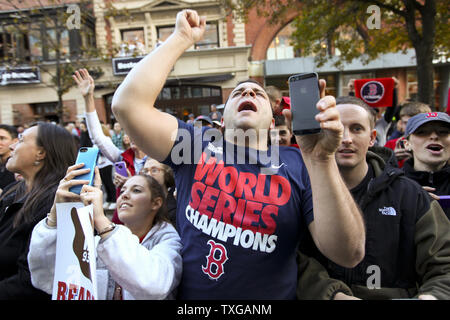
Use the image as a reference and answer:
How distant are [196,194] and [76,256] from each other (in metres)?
0.55

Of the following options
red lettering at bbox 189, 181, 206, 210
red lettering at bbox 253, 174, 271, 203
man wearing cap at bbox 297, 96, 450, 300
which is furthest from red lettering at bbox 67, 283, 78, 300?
man wearing cap at bbox 297, 96, 450, 300

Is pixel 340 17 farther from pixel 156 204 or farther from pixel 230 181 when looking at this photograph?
pixel 230 181

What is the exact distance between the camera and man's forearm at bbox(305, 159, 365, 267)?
3.58 ft

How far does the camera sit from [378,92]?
163 inches

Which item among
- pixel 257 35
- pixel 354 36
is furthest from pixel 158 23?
pixel 354 36

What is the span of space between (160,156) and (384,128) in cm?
394

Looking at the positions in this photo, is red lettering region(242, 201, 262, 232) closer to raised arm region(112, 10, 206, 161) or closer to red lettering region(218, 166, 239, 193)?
red lettering region(218, 166, 239, 193)

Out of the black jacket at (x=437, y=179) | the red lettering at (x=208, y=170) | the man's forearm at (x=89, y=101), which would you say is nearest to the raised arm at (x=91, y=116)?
the man's forearm at (x=89, y=101)

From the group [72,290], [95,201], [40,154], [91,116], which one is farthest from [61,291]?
[91,116]

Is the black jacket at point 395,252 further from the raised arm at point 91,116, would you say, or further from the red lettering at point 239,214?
the raised arm at point 91,116

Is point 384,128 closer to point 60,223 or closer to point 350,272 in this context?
point 350,272

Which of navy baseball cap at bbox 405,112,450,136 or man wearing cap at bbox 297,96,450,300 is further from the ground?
navy baseball cap at bbox 405,112,450,136

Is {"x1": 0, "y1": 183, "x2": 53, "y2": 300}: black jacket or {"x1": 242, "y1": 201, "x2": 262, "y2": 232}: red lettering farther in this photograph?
{"x1": 0, "y1": 183, "x2": 53, "y2": 300}: black jacket

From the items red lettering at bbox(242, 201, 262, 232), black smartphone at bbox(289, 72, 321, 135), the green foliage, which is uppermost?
the green foliage
